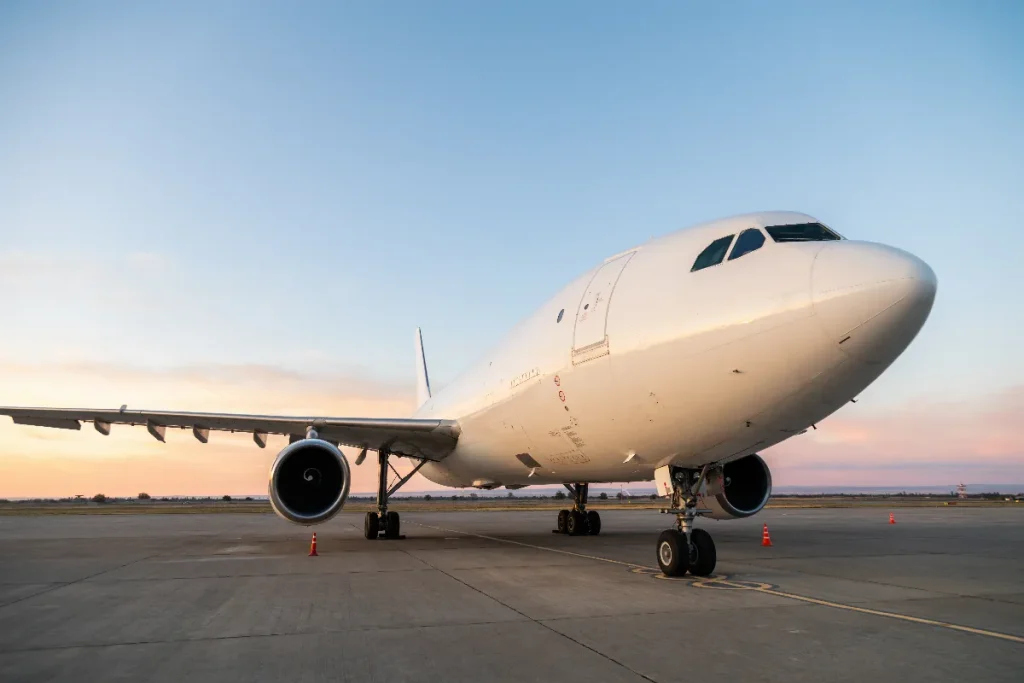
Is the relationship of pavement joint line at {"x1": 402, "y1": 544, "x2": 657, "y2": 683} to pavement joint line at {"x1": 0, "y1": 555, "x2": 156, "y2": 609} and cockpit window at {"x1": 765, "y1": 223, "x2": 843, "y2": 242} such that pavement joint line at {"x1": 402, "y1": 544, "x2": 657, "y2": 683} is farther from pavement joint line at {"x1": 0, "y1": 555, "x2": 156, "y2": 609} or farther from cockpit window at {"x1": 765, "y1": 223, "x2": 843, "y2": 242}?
pavement joint line at {"x1": 0, "y1": 555, "x2": 156, "y2": 609}

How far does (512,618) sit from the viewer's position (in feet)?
21.7

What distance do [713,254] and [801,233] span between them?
97 cm

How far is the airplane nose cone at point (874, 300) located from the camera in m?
6.29

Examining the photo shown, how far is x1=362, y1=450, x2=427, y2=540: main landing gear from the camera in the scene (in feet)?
58.1

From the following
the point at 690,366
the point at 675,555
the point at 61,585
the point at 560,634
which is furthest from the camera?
the point at 61,585

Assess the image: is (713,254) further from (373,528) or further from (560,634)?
(373,528)

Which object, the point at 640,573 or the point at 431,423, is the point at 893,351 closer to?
the point at 640,573

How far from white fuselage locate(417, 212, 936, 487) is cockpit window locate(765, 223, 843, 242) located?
164mm

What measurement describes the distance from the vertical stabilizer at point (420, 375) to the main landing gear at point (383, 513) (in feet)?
39.9

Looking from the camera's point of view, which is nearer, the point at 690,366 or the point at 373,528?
the point at 690,366

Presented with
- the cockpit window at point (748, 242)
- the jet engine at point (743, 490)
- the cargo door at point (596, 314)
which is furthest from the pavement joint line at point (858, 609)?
the cockpit window at point (748, 242)

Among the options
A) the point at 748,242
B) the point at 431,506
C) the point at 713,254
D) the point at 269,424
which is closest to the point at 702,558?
the point at 713,254

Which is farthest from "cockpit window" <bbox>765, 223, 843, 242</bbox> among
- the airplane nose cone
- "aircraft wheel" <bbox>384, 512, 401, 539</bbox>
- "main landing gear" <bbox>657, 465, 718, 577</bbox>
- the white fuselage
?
"aircraft wheel" <bbox>384, 512, 401, 539</bbox>

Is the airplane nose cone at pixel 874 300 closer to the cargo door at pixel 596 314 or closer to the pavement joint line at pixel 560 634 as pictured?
the cargo door at pixel 596 314
